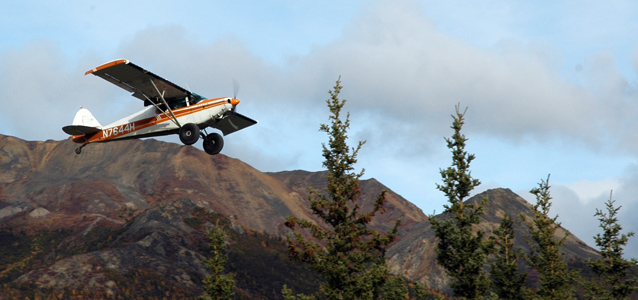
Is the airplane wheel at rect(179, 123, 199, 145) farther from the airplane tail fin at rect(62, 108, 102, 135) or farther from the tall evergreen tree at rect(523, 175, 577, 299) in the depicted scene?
the tall evergreen tree at rect(523, 175, 577, 299)

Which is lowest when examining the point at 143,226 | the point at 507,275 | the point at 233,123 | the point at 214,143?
the point at 143,226

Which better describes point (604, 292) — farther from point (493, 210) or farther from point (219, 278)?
point (493, 210)

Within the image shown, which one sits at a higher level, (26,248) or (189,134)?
(189,134)

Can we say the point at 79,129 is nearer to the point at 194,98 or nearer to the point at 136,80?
the point at 136,80

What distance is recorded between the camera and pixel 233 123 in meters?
34.2

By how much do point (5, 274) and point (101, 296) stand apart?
26.7 m

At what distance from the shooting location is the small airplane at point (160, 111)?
2970cm

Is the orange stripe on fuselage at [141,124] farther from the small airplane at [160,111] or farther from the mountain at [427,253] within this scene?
the mountain at [427,253]

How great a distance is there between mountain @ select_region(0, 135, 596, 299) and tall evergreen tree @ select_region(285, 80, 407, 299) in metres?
89.1

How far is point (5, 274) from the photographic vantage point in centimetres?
13288

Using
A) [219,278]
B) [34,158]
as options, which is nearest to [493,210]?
[34,158]

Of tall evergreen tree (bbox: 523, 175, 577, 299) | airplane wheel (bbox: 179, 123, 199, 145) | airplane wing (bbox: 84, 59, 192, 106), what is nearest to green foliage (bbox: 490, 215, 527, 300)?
tall evergreen tree (bbox: 523, 175, 577, 299)

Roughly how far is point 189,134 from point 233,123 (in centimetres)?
481

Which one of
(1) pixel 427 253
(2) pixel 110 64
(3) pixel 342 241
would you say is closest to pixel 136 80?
(2) pixel 110 64
